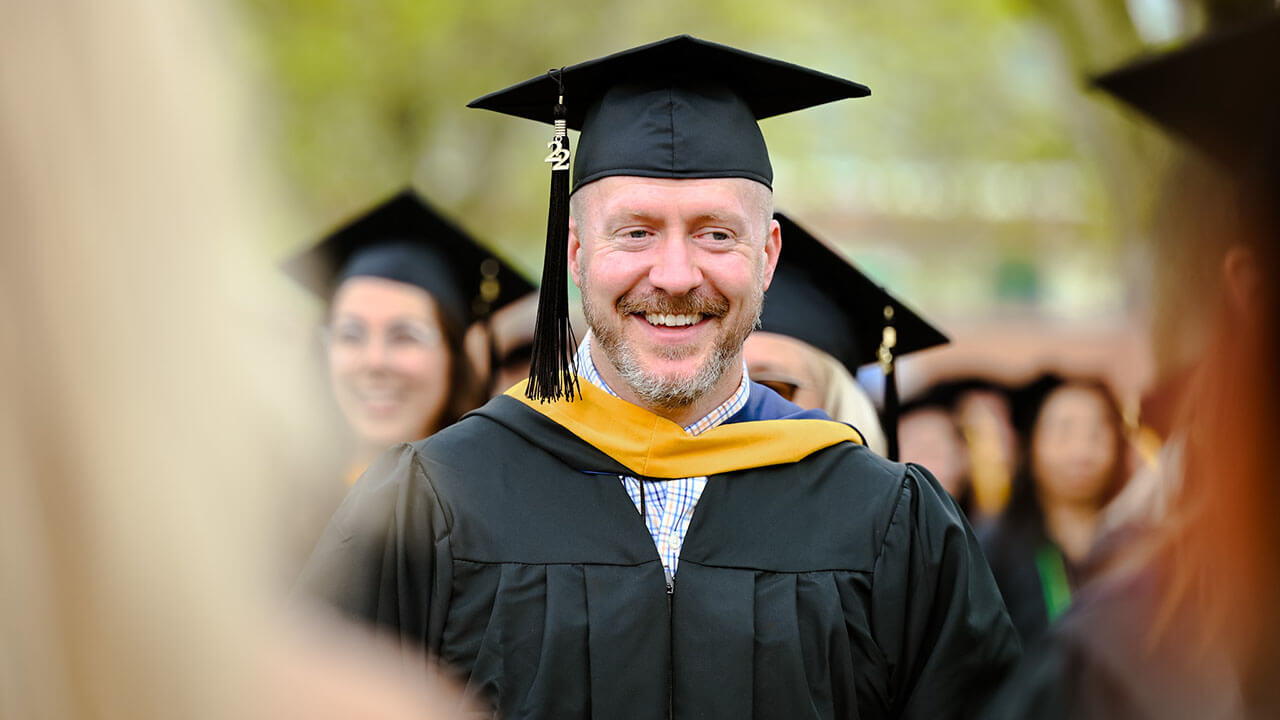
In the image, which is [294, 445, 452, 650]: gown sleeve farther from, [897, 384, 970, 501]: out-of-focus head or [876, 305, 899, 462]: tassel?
[897, 384, 970, 501]: out-of-focus head

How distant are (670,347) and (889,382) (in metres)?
1.37

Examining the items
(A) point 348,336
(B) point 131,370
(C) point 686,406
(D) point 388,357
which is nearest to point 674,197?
(C) point 686,406

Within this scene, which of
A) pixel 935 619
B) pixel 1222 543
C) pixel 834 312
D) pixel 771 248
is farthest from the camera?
pixel 834 312

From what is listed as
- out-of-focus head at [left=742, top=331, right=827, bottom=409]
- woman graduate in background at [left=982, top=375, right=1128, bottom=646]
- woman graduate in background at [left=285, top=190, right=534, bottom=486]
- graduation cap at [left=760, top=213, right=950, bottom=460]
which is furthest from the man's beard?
woman graduate in background at [left=982, top=375, right=1128, bottom=646]

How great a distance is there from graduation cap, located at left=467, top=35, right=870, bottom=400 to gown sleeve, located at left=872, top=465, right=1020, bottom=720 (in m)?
0.80

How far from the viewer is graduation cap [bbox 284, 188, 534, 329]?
516cm

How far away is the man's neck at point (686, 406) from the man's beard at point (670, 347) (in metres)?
0.02

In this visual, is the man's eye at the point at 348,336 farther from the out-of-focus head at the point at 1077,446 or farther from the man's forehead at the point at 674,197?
the out-of-focus head at the point at 1077,446

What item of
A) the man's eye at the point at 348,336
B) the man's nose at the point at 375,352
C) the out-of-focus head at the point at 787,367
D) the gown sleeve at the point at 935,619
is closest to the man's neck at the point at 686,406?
the gown sleeve at the point at 935,619

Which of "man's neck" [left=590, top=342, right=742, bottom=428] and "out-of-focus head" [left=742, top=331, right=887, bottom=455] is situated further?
"out-of-focus head" [left=742, top=331, right=887, bottom=455]

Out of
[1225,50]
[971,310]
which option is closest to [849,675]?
[1225,50]

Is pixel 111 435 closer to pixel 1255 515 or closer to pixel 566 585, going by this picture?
pixel 1255 515

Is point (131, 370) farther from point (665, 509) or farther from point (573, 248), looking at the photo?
point (573, 248)

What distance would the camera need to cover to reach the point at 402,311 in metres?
5.05
